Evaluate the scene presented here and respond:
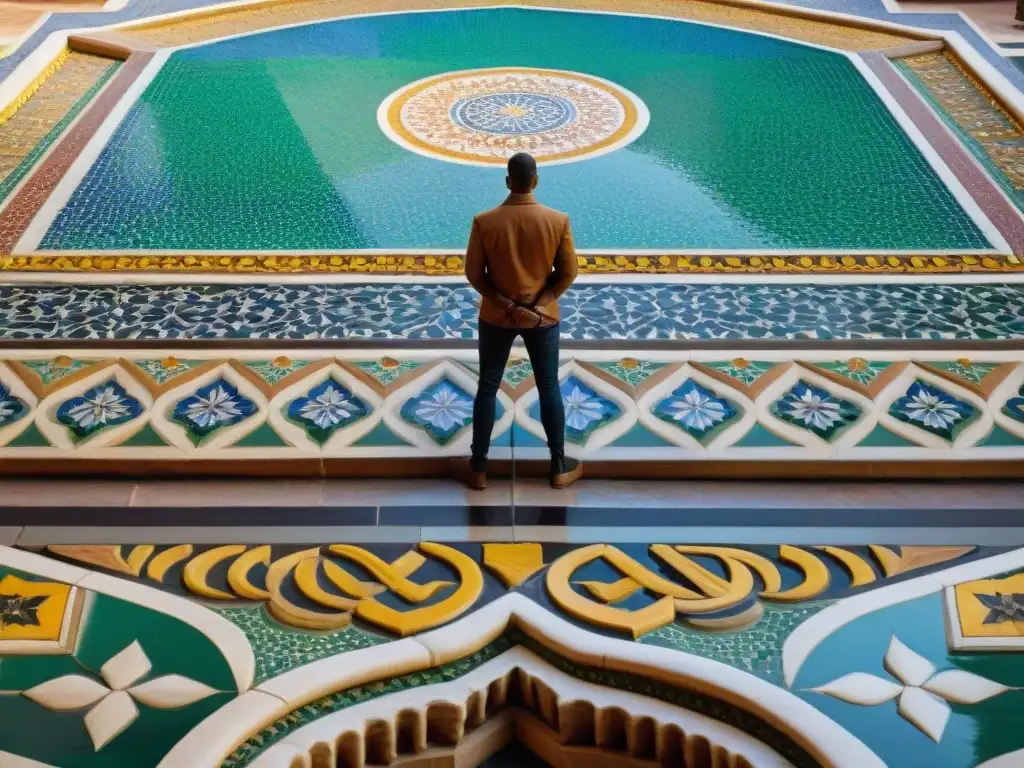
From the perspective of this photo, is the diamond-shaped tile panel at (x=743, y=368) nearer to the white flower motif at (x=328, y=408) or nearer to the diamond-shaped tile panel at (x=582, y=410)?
the diamond-shaped tile panel at (x=582, y=410)

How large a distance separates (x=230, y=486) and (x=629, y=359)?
991mm

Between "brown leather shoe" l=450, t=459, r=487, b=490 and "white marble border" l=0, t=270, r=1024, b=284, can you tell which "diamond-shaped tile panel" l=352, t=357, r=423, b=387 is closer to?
"brown leather shoe" l=450, t=459, r=487, b=490

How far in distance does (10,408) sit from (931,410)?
82.1 inches

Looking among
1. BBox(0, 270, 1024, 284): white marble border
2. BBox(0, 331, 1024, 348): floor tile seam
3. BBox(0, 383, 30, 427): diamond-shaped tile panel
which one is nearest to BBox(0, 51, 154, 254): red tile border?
BBox(0, 270, 1024, 284): white marble border

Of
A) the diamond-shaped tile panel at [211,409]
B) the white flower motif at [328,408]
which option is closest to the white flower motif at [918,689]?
the white flower motif at [328,408]

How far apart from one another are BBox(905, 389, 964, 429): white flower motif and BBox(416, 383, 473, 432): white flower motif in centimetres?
100

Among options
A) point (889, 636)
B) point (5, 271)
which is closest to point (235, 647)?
point (889, 636)

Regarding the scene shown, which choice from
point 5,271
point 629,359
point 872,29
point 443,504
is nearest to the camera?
point 443,504

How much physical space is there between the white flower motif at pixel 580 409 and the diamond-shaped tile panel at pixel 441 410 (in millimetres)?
224

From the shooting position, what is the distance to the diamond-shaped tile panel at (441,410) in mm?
2631

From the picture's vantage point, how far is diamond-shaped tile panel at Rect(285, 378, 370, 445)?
2.63 m

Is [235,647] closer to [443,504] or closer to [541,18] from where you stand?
[443,504]

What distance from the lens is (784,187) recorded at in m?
3.88

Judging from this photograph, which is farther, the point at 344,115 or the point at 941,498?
the point at 344,115
